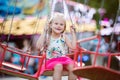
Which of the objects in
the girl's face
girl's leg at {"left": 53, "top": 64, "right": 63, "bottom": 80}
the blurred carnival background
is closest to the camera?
girl's leg at {"left": 53, "top": 64, "right": 63, "bottom": 80}

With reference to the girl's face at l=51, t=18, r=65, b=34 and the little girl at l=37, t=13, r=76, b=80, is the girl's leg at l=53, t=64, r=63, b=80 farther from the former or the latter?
the girl's face at l=51, t=18, r=65, b=34

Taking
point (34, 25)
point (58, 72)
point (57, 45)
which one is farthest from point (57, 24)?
point (34, 25)

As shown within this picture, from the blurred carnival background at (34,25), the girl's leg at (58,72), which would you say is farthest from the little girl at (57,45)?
the blurred carnival background at (34,25)

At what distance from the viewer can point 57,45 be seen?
11.2 feet

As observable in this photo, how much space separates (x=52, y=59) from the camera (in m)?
3.32

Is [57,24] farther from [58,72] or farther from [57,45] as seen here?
[58,72]

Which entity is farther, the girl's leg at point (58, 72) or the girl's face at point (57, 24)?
the girl's face at point (57, 24)

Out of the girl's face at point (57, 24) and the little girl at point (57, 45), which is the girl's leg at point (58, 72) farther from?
the girl's face at point (57, 24)

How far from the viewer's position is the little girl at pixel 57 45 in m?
3.25

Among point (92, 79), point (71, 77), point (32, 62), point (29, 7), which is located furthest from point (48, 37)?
point (29, 7)

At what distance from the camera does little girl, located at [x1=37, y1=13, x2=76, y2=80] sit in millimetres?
3246

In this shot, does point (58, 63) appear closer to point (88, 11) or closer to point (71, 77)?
point (71, 77)

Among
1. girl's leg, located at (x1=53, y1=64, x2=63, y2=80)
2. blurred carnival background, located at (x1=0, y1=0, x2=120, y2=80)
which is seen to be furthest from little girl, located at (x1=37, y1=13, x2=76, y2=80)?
blurred carnival background, located at (x1=0, y1=0, x2=120, y2=80)

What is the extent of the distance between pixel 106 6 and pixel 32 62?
125cm
